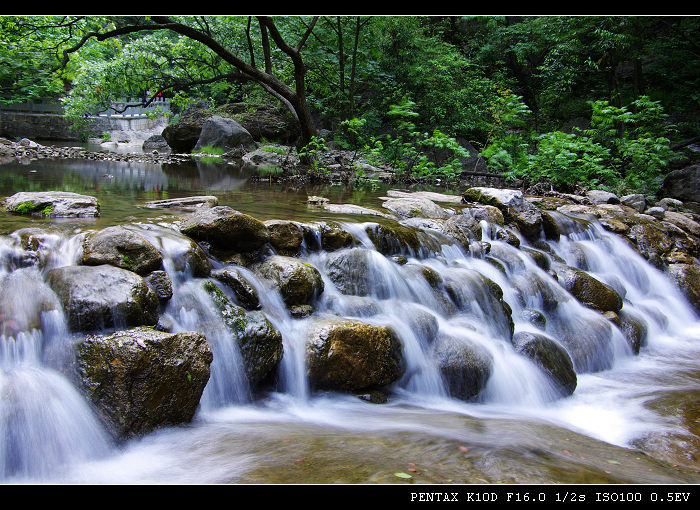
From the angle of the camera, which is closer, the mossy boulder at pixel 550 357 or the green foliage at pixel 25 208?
the mossy boulder at pixel 550 357

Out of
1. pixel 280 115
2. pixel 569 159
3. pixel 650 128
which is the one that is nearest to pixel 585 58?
pixel 650 128

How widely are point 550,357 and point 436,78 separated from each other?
48.6 feet

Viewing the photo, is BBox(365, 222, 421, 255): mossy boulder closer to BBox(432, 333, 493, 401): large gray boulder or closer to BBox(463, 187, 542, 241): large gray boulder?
BBox(432, 333, 493, 401): large gray boulder

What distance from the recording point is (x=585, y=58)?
61.9ft

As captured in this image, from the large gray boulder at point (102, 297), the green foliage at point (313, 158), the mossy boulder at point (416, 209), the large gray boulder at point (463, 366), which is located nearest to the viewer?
the large gray boulder at point (102, 297)

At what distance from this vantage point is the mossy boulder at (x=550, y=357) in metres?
4.57

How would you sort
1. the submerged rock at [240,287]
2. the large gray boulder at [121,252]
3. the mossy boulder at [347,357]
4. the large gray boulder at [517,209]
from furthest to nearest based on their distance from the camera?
the large gray boulder at [517,209] < the submerged rock at [240,287] < the mossy boulder at [347,357] < the large gray boulder at [121,252]

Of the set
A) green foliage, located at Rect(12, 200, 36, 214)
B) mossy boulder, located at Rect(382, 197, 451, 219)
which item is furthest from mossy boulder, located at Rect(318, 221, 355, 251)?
green foliage, located at Rect(12, 200, 36, 214)

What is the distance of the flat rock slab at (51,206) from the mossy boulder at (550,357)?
5.07 meters

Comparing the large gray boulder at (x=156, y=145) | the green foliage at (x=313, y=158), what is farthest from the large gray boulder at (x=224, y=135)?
the green foliage at (x=313, y=158)

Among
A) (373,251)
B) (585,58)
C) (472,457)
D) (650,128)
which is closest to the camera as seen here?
(472,457)

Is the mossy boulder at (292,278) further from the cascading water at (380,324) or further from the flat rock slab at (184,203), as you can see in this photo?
the flat rock slab at (184,203)

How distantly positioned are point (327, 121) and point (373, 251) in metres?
17.2
